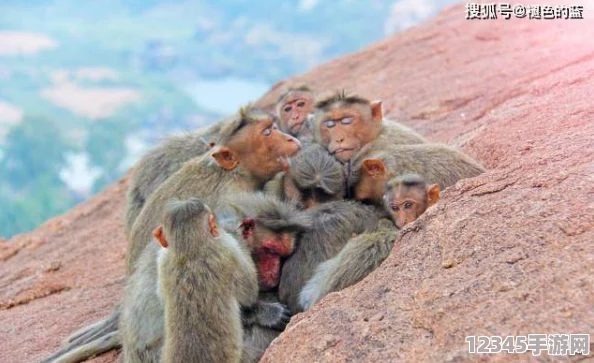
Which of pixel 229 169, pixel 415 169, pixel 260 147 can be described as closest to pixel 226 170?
pixel 229 169

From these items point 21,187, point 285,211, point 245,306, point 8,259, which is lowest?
point 21,187

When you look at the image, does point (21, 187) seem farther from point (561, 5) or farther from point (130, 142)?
point (561, 5)

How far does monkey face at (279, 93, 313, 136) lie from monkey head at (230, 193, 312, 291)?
2220mm

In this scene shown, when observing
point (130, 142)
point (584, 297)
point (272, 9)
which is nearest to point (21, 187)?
point (130, 142)

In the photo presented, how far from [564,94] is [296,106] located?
2213 millimetres

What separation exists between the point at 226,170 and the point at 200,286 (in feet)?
5.56

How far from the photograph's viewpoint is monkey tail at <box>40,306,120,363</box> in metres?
5.15

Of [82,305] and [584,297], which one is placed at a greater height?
[584,297]

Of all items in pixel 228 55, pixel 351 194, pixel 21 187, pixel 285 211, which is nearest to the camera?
pixel 285 211

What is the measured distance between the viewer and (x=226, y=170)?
5.42 meters

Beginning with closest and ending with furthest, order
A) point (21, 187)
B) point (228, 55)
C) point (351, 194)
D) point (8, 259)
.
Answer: point (351, 194) → point (8, 259) → point (21, 187) → point (228, 55)

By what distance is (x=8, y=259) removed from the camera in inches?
344

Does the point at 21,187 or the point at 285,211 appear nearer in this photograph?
the point at 285,211

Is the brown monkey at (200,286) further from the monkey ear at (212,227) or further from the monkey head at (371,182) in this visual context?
the monkey head at (371,182)
